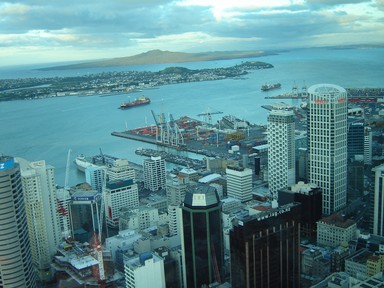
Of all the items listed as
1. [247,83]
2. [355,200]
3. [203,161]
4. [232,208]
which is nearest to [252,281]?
[232,208]

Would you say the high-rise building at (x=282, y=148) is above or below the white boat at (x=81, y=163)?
above

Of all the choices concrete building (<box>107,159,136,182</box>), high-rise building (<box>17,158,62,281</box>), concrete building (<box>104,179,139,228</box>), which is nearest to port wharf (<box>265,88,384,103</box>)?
concrete building (<box>107,159,136,182</box>)

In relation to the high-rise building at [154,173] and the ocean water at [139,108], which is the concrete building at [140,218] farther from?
the ocean water at [139,108]

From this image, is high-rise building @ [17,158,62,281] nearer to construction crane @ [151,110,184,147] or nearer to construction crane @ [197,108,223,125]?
construction crane @ [151,110,184,147]

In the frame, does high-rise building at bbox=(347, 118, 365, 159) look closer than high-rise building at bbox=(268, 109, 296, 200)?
No

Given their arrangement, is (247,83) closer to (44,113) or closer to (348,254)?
(44,113)

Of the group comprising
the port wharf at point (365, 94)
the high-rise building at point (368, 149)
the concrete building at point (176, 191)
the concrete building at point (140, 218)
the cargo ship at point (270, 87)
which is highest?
the port wharf at point (365, 94)

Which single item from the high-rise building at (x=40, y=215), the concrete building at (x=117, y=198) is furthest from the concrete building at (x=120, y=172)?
the high-rise building at (x=40, y=215)
